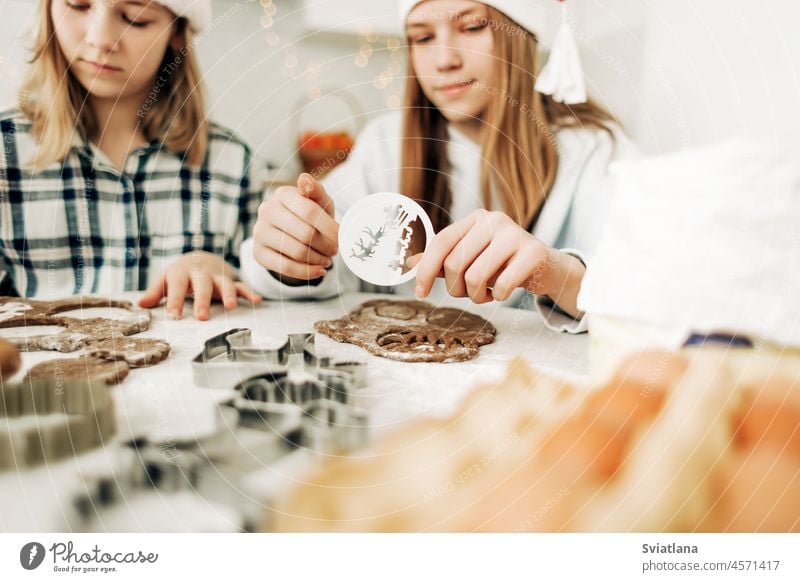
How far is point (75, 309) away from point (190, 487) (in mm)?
179

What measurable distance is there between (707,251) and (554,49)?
0.18m

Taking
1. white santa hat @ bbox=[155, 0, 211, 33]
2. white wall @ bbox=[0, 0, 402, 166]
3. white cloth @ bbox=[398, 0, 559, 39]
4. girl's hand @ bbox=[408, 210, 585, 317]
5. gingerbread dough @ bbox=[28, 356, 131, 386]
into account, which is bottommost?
gingerbread dough @ bbox=[28, 356, 131, 386]

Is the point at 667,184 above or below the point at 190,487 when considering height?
above

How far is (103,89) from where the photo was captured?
0.42 meters

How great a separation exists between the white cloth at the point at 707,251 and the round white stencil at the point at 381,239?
0.12m

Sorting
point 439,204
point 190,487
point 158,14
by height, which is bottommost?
point 190,487

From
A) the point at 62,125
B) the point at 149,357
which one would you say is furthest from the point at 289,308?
the point at 62,125

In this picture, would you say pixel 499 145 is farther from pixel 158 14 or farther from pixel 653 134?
pixel 158 14

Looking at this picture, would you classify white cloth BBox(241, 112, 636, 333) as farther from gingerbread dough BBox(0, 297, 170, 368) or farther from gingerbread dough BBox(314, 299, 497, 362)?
gingerbread dough BBox(0, 297, 170, 368)

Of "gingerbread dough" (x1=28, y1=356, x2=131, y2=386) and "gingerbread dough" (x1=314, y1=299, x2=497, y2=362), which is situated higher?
"gingerbread dough" (x1=314, y1=299, x2=497, y2=362)

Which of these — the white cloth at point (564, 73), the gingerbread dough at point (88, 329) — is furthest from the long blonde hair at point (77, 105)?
the white cloth at point (564, 73)

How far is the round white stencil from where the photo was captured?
1.31 ft

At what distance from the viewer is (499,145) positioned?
0.42 meters

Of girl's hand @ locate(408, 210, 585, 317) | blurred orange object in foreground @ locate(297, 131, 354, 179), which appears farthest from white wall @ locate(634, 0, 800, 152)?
blurred orange object in foreground @ locate(297, 131, 354, 179)
